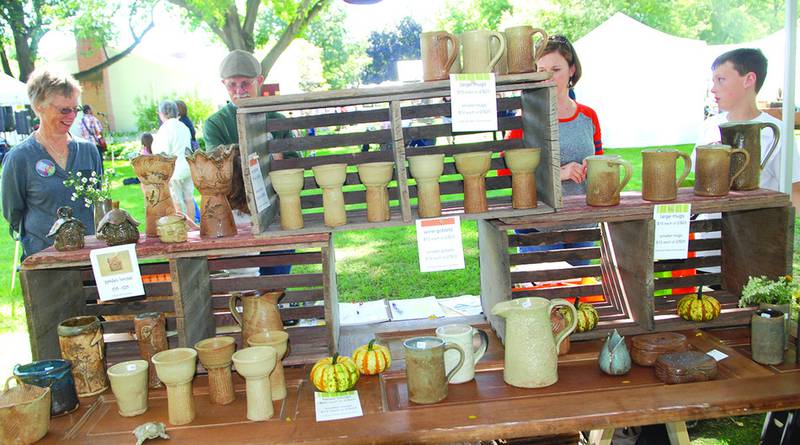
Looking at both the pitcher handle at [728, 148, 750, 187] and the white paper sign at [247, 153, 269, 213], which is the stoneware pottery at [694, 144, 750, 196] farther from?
the white paper sign at [247, 153, 269, 213]

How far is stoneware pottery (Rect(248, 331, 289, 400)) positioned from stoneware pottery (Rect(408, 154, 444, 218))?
2.12ft

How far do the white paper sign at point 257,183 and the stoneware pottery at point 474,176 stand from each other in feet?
2.28

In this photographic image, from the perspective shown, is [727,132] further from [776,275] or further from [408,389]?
[408,389]

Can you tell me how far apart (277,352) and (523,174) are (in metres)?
1.04

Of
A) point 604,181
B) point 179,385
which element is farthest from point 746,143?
point 179,385

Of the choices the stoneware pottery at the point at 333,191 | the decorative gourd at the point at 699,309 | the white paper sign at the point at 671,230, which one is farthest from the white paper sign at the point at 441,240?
the decorative gourd at the point at 699,309

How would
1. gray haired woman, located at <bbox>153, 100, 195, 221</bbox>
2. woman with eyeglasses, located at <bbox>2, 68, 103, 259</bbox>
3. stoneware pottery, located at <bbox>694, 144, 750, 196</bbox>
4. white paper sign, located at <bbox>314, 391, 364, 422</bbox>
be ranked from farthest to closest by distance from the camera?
gray haired woman, located at <bbox>153, 100, 195, 221</bbox>, woman with eyeglasses, located at <bbox>2, 68, 103, 259</bbox>, stoneware pottery, located at <bbox>694, 144, 750, 196</bbox>, white paper sign, located at <bbox>314, 391, 364, 422</bbox>

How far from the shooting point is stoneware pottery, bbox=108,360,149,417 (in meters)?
1.89

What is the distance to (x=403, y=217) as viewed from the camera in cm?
221

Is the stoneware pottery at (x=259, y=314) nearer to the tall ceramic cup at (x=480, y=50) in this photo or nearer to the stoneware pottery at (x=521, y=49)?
the tall ceramic cup at (x=480, y=50)

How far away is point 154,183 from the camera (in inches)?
88.6

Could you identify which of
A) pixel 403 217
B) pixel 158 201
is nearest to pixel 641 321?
pixel 403 217

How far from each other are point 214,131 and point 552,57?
6.14ft

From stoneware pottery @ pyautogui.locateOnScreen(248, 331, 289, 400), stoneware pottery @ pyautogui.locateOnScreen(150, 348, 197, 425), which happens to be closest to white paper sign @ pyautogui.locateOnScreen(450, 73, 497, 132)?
stoneware pottery @ pyautogui.locateOnScreen(248, 331, 289, 400)
